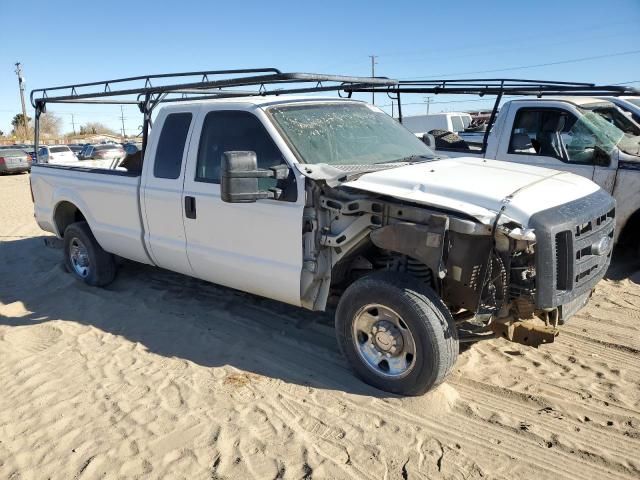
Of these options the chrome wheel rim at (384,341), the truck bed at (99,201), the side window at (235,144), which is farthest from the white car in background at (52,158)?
the chrome wheel rim at (384,341)

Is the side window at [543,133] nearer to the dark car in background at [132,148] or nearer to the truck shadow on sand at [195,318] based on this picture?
the truck shadow on sand at [195,318]

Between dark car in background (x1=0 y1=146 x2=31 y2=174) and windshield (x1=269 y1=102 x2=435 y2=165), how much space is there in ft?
84.1

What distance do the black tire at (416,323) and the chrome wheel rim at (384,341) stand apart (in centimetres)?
3

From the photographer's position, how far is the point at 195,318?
5133mm

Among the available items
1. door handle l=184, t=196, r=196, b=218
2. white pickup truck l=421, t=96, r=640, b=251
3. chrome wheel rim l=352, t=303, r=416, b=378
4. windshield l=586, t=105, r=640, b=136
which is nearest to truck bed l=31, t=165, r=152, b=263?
door handle l=184, t=196, r=196, b=218

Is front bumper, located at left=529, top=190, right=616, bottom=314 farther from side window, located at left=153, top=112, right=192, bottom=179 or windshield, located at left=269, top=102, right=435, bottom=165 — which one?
side window, located at left=153, top=112, right=192, bottom=179

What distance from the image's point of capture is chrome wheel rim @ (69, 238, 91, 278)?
6.35 meters

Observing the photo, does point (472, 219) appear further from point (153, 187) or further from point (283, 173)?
point (153, 187)

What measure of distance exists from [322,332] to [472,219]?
1.98 meters

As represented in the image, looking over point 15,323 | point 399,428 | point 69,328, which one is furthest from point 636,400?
point 15,323

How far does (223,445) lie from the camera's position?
3.17 meters

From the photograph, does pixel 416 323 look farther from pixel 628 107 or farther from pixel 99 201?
pixel 628 107

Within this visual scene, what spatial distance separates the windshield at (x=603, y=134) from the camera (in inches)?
248

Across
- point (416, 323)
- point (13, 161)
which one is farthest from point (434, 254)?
point (13, 161)
